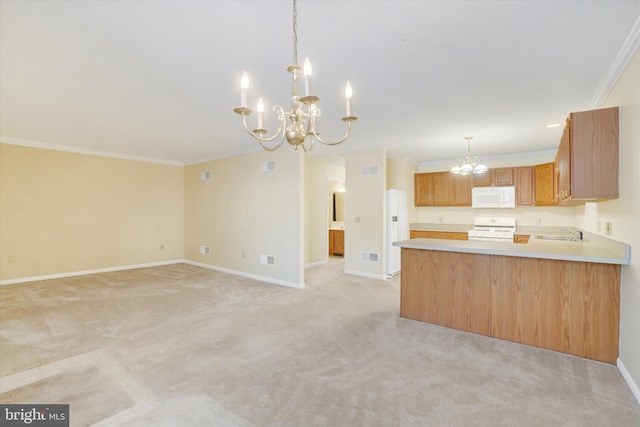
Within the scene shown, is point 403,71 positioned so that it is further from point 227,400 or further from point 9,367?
point 9,367

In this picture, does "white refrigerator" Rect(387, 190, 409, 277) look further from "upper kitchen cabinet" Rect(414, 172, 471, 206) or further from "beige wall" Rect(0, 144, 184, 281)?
"beige wall" Rect(0, 144, 184, 281)

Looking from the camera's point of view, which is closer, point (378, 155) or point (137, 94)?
point (137, 94)

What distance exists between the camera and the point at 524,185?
5.96 m

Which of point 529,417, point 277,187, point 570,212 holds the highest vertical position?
point 277,187

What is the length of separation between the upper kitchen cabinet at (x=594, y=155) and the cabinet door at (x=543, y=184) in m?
3.45

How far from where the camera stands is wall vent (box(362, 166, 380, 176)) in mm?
5664

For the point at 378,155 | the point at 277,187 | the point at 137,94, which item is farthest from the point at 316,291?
the point at 137,94

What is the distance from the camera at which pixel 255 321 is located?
346 centimetres

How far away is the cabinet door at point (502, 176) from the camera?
6090 millimetres

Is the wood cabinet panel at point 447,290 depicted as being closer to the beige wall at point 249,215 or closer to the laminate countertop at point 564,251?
the laminate countertop at point 564,251

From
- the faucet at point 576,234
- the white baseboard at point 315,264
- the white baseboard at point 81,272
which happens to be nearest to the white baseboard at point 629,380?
the faucet at point 576,234

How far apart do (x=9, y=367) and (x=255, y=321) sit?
209cm

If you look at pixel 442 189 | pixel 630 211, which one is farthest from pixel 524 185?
pixel 630 211

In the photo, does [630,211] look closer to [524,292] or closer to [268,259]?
[524,292]
